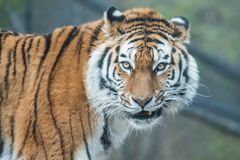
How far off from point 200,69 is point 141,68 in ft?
15.8

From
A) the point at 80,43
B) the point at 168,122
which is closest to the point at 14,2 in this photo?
the point at 168,122

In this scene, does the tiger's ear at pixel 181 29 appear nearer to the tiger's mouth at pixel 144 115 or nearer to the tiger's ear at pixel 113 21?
the tiger's ear at pixel 113 21

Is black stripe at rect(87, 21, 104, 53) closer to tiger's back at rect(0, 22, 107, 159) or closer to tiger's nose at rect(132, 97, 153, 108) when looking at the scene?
tiger's back at rect(0, 22, 107, 159)

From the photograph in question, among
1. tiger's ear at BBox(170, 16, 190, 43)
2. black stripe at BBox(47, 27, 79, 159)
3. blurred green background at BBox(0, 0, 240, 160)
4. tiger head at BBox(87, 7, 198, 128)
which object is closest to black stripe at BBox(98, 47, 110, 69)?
tiger head at BBox(87, 7, 198, 128)

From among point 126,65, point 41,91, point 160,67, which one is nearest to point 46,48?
point 41,91

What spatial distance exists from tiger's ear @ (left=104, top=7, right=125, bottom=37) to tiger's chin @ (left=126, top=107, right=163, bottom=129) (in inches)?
16.8

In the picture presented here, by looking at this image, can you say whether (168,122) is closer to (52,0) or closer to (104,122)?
(52,0)

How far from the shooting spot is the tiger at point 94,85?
4309 millimetres

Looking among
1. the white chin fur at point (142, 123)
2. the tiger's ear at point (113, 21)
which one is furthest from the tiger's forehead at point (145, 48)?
the white chin fur at point (142, 123)

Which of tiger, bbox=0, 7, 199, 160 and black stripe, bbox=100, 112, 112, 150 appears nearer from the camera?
tiger, bbox=0, 7, 199, 160

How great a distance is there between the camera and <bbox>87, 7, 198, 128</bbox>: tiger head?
4.26 metres

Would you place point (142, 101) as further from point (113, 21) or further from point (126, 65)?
point (113, 21)

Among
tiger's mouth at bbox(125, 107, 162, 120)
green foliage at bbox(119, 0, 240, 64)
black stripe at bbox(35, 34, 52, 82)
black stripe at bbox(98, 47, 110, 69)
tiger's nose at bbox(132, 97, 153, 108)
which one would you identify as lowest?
tiger's mouth at bbox(125, 107, 162, 120)

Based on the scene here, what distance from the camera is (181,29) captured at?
451 cm
